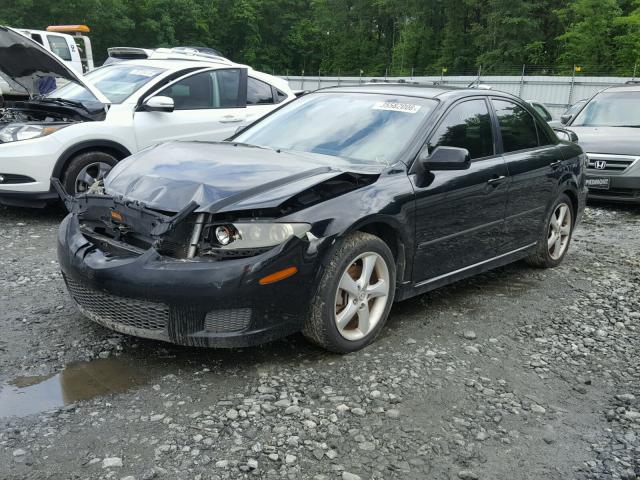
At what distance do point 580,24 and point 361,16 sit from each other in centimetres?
3645

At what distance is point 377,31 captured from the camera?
240 ft

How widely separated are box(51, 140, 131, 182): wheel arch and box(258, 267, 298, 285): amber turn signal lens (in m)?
4.33

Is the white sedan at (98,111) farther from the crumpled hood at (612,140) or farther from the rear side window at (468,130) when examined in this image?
the crumpled hood at (612,140)

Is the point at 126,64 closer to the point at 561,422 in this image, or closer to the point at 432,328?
the point at 432,328

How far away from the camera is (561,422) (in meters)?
3.35

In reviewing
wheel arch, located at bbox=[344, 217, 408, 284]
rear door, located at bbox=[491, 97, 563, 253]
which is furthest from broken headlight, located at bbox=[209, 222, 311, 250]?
rear door, located at bbox=[491, 97, 563, 253]

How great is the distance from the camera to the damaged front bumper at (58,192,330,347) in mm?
3371

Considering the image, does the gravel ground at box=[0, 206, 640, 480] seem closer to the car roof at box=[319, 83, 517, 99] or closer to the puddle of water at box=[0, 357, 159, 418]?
the puddle of water at box=[0, 357, 159, 418]

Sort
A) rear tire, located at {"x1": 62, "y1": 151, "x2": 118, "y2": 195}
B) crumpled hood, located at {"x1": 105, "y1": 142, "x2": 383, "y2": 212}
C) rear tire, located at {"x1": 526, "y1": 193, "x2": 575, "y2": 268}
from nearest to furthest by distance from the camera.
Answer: crumpled hood, located at {"x1": 105, "y1": 142, "x2": 383, "y2": 212} → rear tire, located at {"x1": 526, "y1": 193, "x2": 575, "y2": 268} → rear tire, located at {"x1": 62, "y1": 151, "x2": 118, "y2": 195}

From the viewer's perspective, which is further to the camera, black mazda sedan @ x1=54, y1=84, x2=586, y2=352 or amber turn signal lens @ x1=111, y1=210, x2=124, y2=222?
amber turn signal lens @ x1=111, y1=210, x2=124, y2=222

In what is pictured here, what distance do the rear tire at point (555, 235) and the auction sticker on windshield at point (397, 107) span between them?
190cm

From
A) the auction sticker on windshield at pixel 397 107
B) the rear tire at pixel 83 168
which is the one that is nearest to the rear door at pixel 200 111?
the rear tire at pixel 83 168

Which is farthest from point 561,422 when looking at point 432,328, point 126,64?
point 126,64

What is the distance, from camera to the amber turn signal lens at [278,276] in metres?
3.43
